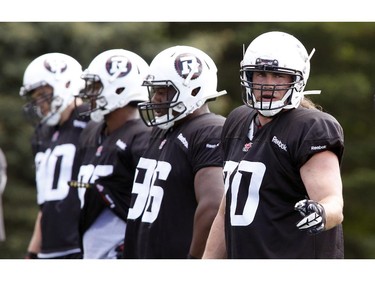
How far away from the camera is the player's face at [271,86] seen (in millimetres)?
5922

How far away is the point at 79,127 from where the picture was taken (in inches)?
367

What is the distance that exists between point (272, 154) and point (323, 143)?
1.06 feet

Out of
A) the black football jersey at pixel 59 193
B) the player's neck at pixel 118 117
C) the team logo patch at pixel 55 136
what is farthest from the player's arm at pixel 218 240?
the team logo patch at pixel 55 136

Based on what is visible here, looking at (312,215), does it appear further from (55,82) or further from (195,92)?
(55,82)

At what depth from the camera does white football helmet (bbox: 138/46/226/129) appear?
23.4ft

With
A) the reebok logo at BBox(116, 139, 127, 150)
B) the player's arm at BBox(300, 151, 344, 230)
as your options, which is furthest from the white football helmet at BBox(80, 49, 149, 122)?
the player's arm at BBox(300, 151, 344, 230)

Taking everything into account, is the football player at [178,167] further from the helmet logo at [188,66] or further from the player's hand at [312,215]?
the player's hand at [312,215]

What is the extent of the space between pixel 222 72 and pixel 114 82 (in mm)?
11701

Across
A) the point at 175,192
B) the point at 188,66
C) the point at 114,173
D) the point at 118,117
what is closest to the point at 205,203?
the point at 175,192

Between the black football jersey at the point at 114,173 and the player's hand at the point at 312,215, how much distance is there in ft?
8.32

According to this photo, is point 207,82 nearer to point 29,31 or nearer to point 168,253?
point 168,253

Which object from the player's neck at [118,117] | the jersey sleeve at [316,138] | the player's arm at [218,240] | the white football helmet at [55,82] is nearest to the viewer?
the jersey sleeve at [316,138]

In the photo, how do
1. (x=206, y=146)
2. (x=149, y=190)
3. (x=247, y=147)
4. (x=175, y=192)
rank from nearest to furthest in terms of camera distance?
(x=247, y=147), (x=206, y=146), (x=175, y=192), (x=149, y=190)

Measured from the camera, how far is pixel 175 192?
6910mm
